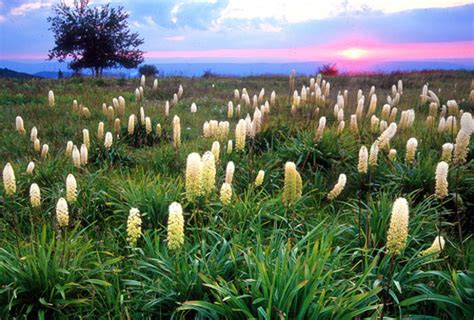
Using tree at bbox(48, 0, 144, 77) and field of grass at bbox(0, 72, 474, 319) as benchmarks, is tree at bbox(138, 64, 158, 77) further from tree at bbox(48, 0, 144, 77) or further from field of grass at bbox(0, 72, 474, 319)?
field of grass at bbox(0, 72, 474, 319)

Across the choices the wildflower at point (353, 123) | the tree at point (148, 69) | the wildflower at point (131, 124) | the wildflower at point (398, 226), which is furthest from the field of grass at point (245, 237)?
the tree at point (148, 69)

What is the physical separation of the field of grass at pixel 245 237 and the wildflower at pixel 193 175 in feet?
0.04

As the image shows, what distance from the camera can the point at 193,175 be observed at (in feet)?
12.0

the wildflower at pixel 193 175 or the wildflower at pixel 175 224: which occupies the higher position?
the wildflower at pixel 193 175

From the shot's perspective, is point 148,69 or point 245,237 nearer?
point 245,237

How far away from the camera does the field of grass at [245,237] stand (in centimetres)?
360

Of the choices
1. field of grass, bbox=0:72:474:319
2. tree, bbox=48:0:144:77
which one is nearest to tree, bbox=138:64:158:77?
tree, bbox=48:0:144:77

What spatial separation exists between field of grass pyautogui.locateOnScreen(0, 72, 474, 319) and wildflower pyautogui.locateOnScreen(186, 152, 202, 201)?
0.04 feet

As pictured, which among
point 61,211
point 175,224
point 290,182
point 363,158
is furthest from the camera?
point 363,158

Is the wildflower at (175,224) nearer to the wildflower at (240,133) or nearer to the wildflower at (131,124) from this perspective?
the wildflower at (240,133)

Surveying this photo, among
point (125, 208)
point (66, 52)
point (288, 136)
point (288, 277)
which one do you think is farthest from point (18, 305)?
point (66, 52)

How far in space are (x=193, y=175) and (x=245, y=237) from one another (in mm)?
1246

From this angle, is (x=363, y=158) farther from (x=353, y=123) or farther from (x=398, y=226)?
(x=353, y=123)

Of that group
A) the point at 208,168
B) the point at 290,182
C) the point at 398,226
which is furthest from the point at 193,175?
the point at 398,226
